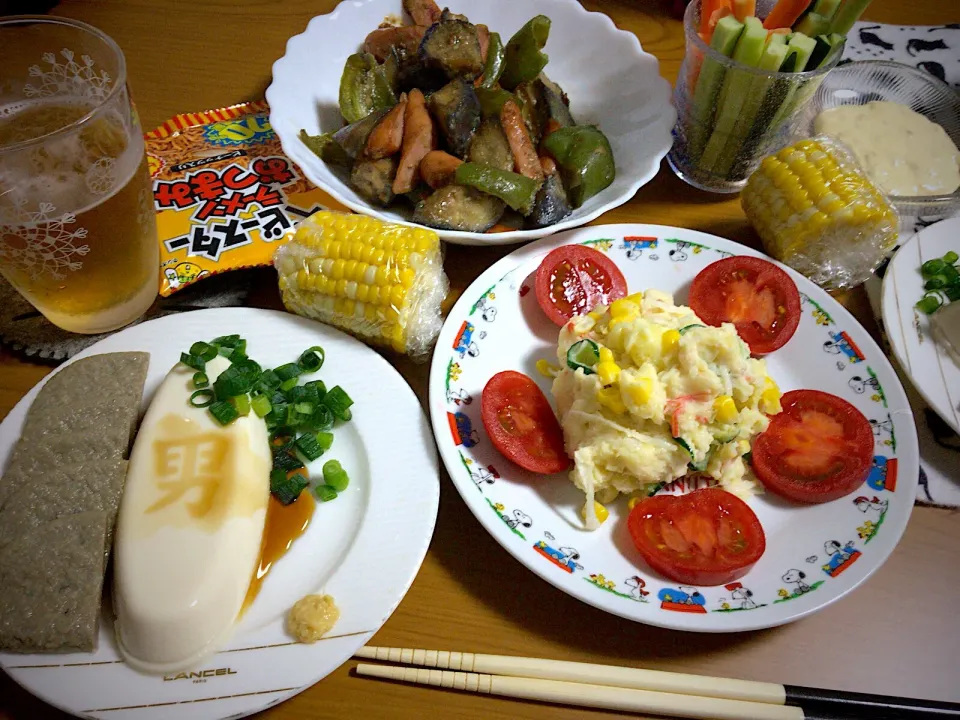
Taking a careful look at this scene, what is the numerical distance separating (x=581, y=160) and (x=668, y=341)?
0.71m

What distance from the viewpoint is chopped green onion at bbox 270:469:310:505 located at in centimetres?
150

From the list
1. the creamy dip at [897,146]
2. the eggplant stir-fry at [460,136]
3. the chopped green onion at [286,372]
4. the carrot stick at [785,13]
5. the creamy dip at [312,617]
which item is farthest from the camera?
the creamy dip at [897,146]

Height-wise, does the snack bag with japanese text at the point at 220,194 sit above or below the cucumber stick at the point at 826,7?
below

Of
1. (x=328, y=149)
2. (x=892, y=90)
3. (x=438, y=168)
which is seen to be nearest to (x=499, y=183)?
(x=438, y=168)

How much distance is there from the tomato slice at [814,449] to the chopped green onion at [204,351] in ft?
4.44

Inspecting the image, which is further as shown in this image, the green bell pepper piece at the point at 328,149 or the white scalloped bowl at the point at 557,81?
the green bell pepper piece at the point at 328,149

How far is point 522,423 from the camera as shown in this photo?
1.59 metres

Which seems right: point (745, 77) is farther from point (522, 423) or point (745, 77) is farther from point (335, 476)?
point (335, 476)

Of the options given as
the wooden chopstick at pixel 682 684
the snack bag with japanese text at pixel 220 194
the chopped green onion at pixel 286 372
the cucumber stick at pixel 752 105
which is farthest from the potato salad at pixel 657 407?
the snack bag with japanese text at pixel 220 194

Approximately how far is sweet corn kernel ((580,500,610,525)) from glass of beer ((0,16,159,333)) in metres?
1.30

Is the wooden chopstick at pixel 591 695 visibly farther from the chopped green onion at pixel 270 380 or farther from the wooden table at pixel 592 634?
the chopped green onion at pixel 270 380

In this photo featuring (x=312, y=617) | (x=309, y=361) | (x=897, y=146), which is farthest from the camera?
(x=897, y=146)

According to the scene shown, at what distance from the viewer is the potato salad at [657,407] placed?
4.84ft

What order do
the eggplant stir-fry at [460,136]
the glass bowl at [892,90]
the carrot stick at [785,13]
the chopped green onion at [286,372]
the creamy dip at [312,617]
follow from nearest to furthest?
the creamy dip at [312,617] < the chopped green onion at [286,372] < the eggplant stir-fry at [460,136] < the carrot stick at [785,13] < the glass bowl at [892,90]
